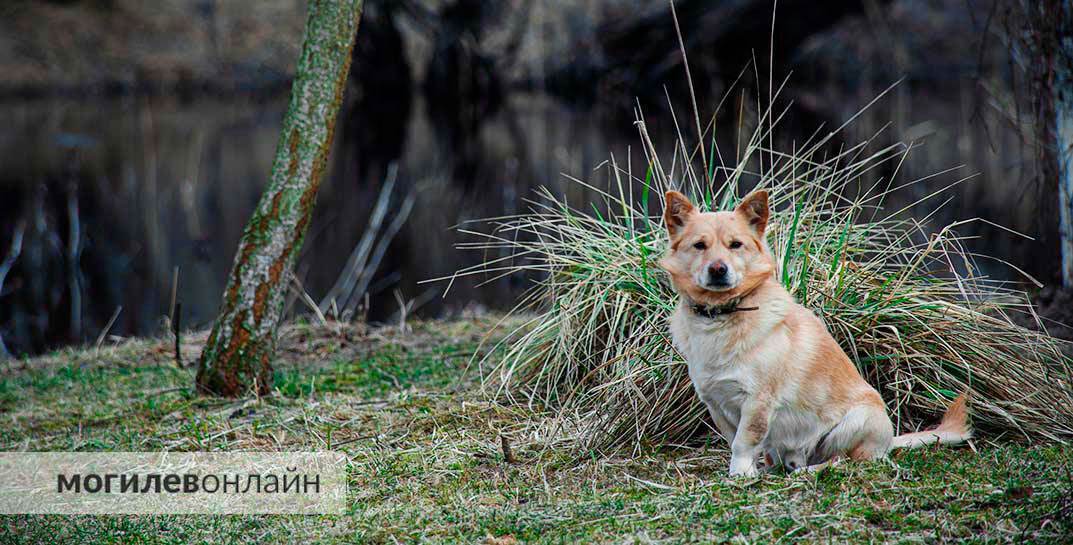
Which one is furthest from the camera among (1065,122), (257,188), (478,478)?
(257,188)

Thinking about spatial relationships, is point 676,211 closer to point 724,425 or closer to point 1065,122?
point 724,425

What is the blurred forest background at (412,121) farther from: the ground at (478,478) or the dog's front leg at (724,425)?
the ground at (478,478)

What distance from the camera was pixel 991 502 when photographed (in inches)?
126

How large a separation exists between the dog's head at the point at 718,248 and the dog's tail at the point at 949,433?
930mm

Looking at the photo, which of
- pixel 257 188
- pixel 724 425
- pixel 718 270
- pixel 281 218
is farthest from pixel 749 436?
pixel 257 188

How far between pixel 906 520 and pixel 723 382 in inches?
34.0

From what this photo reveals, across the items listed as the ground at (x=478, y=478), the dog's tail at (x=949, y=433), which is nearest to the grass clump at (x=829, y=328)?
the ground at (x=478, y=478)

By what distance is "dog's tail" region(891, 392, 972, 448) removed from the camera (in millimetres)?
3912

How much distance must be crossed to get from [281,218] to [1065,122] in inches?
190

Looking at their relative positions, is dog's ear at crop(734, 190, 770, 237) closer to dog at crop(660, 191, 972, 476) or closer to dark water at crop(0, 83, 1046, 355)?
dog at crop(660, 191, 972, 476)

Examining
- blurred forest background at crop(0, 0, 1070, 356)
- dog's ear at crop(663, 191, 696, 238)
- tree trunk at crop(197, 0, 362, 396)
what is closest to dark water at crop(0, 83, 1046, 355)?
blurred forest background at crop(0, 0, 1070, 356)

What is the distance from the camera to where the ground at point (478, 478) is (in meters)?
3.18

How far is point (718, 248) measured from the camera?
3.68 m

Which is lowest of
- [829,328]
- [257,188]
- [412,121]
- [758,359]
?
[257,188]
